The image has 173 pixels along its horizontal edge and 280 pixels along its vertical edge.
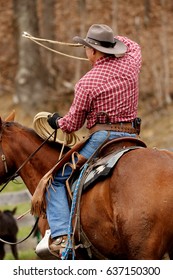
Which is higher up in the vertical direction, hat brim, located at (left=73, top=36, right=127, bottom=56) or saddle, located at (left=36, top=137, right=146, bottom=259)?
hat brim, located at (left=73, top=36, right=127, bottom=56)

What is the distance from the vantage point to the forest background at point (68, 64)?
23297 mm

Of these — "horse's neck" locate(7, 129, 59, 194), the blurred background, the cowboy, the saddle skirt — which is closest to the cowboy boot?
the cowboy

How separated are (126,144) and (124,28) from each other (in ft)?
65.1

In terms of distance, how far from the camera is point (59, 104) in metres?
24.4

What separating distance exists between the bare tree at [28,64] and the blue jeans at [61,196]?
15.7 metres

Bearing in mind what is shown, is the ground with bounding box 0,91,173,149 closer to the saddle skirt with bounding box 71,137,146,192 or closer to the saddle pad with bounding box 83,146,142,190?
the saddle skirt with bounding box 71,137,146,192

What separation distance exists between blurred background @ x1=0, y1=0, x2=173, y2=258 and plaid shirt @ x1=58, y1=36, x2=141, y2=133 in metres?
12.0

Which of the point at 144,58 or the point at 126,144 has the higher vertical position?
the point at 126,144

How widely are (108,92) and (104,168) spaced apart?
2.88ft

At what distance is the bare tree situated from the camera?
24.2 meters

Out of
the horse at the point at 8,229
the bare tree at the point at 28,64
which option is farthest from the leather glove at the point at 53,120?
the bare tree at the point at 28,64

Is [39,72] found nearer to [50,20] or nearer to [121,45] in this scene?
[50,20]

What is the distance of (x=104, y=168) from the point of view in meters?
7.79
